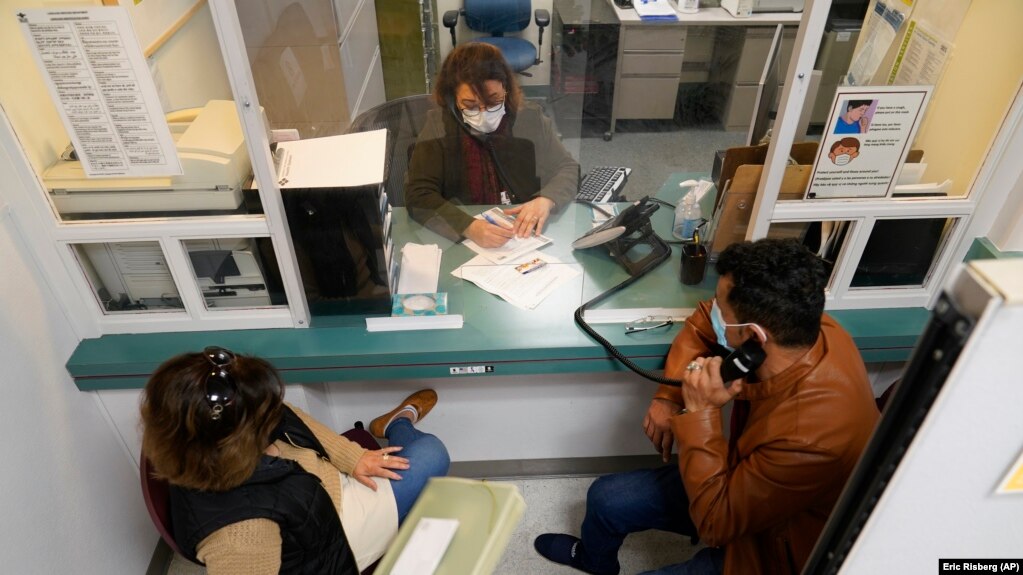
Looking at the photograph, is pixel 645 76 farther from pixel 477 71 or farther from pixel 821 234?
pixel 821 234

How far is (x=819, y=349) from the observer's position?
1.47 meters

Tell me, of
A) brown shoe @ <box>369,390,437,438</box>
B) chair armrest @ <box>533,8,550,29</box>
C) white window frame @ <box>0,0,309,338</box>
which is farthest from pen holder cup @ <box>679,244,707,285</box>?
white window frame @ <box>0,0,309,338</box>

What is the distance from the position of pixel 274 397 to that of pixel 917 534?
121cm

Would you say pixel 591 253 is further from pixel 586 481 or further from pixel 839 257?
pixel 586 481

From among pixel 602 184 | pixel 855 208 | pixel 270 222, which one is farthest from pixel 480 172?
pixel 855 208

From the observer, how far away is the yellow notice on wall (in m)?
0.58

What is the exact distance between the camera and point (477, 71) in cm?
175

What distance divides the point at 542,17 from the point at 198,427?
1.27 metres

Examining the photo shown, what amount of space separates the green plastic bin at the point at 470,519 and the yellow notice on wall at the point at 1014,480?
0.67m

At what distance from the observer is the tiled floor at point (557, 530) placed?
217 cm

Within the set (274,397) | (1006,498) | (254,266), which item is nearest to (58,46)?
(254,266)

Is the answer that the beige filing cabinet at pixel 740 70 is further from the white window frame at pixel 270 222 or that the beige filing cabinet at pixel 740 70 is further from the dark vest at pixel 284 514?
the dark vest at pixel 284 514

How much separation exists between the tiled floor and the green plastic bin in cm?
107

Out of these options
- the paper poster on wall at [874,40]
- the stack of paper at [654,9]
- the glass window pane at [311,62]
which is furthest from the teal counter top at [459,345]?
the stack of paper at [654,9]
